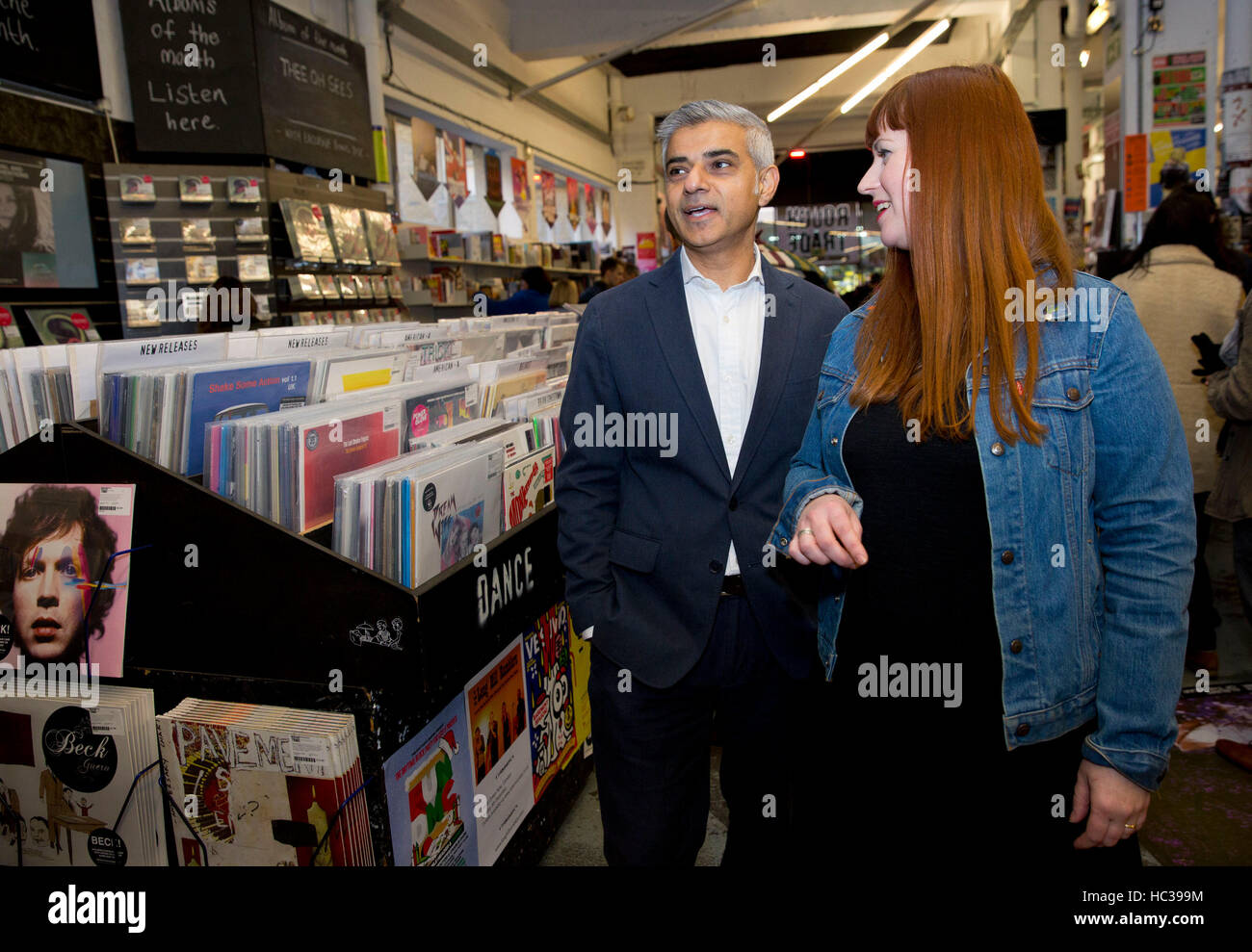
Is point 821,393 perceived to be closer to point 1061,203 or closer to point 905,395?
point 905,395

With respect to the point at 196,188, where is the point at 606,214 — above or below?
above

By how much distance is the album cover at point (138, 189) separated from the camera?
494 cm

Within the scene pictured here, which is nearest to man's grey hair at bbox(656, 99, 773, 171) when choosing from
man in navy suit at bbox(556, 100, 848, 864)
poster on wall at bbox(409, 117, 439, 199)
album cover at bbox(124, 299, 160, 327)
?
man in navy suit at bbox(556, 100, 848, 864)

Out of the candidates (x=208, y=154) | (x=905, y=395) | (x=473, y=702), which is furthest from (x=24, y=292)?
(x=905, y=395)

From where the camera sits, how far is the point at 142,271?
5047mm

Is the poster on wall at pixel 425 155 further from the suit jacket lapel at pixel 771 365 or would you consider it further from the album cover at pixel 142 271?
the suit jacket lapel at pixel 771 365

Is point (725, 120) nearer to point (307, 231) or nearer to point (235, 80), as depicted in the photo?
point (307, 231)

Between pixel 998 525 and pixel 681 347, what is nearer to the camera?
pixel 998 525

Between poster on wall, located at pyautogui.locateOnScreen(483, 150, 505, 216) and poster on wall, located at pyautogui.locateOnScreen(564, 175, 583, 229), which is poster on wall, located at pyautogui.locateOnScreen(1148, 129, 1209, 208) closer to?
poster on wall, located at pyautogui.locateOnScreen(483, 150, 505, 216)

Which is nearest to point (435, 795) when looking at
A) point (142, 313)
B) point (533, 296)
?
point (142, 313)

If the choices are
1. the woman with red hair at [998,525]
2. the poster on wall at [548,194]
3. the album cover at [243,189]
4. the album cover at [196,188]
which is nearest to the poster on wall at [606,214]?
the poster on wall at [548,194]

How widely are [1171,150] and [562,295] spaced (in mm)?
4243

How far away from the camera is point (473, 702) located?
6.70ft

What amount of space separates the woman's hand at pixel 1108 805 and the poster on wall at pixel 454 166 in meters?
9.75
